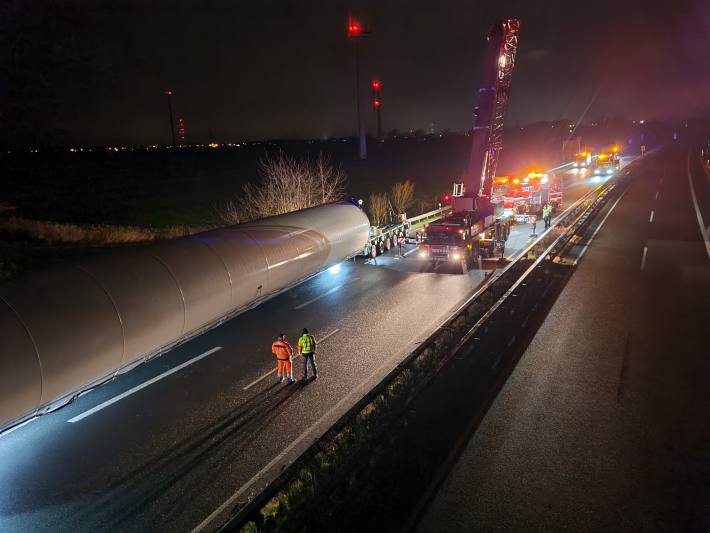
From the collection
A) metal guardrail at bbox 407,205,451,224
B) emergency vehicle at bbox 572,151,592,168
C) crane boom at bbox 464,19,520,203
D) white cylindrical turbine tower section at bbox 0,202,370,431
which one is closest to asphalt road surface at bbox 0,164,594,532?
white cylindrical turbine tower section at bbox 0,202,370,431

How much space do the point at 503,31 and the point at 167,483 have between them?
2109 cm

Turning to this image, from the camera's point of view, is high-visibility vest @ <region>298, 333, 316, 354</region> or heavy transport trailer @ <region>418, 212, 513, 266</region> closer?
high-visibility vest @ <region>298, 333, 316, 354</region>

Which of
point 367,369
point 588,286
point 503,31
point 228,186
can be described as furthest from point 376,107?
point 367,369

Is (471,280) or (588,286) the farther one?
(471,280)

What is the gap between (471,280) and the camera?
20.1 metres

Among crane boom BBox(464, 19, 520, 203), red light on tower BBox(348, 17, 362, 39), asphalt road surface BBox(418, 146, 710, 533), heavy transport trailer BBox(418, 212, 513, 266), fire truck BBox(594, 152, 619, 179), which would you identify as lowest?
asphalt road surface BBox(418, 146, 710, 533)

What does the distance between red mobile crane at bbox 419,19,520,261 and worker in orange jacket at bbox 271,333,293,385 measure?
37.4 ft

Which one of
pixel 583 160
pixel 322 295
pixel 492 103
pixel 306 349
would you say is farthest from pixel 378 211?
pixel 583 160

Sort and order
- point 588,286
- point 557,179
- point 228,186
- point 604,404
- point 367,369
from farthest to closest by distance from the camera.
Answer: point 228,186, point 557,179, point 588,286, point 367,369, point 604,404

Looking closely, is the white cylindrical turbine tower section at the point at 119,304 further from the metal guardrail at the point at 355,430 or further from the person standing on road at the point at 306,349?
the metal guardrail at the point at 355,430

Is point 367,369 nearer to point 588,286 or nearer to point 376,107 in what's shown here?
point 588,286

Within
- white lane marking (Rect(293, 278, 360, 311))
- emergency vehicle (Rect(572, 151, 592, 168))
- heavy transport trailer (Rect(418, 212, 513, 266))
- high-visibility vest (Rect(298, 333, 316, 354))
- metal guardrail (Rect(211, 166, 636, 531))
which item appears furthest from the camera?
emergency vehicle (Rect(572, 151, 592, 168))

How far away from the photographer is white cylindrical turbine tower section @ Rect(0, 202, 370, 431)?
820cm

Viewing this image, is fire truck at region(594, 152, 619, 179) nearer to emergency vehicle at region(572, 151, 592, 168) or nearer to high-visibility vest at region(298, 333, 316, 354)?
emergency vehicle at region(572, 151, 592, 168)
